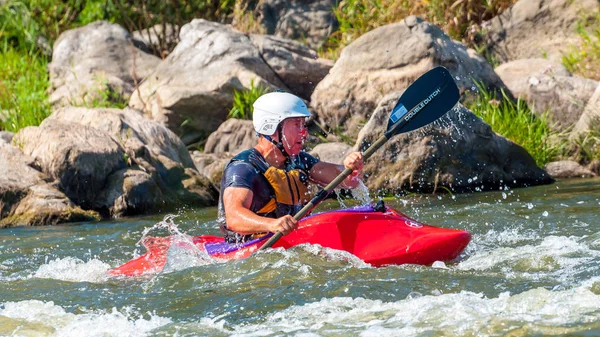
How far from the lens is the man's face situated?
6.16m

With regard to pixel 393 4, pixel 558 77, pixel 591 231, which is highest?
pixel 393 4

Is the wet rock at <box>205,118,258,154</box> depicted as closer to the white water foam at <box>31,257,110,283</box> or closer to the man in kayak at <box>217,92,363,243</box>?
the white water foam at <box>31,257,110,283</box>

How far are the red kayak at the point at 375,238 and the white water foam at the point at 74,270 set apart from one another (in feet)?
2.89

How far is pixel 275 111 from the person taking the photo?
20.2 feet

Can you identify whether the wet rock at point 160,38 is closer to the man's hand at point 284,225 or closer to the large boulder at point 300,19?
the large boulder at point 300,19

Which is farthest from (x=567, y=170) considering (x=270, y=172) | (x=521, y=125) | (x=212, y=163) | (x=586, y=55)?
(x=270, y=172)

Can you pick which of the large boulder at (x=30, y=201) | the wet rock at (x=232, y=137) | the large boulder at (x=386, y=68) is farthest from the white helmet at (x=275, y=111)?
the wet rock at (x=232, y=137)

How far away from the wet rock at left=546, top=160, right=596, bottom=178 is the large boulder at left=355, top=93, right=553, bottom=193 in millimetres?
501

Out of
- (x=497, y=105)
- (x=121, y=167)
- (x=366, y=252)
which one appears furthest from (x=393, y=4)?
(x=366, y=252)

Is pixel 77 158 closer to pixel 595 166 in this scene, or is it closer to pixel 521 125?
pixel 521 125

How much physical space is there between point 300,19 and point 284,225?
9.13m

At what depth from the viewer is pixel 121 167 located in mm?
9516

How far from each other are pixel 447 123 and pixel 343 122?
182 centimetres

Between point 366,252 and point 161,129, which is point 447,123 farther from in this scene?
point 366,252
